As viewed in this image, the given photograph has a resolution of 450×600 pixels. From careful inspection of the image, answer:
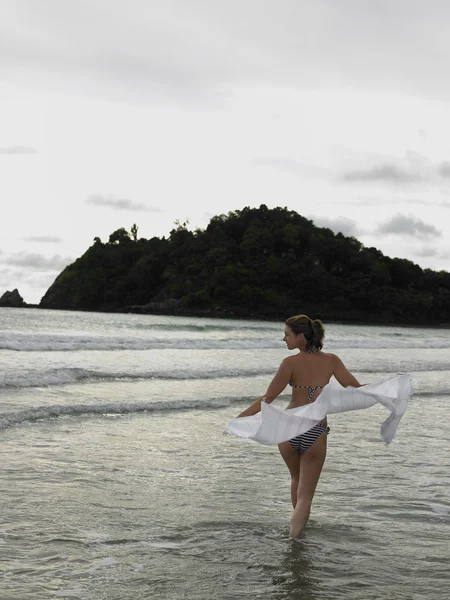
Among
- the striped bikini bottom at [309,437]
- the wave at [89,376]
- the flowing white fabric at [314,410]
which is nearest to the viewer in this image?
the flowing white fabric at [314,410]

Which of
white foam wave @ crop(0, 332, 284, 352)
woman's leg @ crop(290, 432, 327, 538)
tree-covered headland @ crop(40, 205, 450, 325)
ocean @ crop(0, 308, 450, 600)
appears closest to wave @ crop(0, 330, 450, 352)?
white foam wave @ crop(0, 332, 284, 352)

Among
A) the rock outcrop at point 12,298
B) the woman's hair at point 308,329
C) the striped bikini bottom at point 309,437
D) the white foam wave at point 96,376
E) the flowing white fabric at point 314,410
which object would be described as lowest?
the white foam wave at point 96,376

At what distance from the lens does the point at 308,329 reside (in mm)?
5121

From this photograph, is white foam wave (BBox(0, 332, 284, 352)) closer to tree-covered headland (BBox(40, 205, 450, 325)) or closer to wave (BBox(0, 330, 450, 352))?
wave (BBox(0, 330, 450, 352))

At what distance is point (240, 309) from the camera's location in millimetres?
99062

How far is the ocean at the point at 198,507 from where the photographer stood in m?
4.45

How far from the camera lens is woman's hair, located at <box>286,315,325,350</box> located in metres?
5.11

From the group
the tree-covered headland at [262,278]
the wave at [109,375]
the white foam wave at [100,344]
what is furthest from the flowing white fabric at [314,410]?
the tree-covered headland at [262,278]

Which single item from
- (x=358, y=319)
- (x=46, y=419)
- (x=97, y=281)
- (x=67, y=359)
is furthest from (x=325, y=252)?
(x=46, y=419)

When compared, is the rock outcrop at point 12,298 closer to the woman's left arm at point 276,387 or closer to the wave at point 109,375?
the wave at point 109,375

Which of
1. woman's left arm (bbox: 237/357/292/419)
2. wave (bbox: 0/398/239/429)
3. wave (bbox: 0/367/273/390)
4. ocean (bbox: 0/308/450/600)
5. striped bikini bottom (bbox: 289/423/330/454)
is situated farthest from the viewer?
wave (bbox: 0/367/273/390)

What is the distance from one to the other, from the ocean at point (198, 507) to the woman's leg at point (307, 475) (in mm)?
200

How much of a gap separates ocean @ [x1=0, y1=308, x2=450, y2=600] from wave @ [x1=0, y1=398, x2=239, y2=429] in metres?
0.03

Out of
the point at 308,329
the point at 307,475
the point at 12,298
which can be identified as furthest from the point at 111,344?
the point at 12,298
